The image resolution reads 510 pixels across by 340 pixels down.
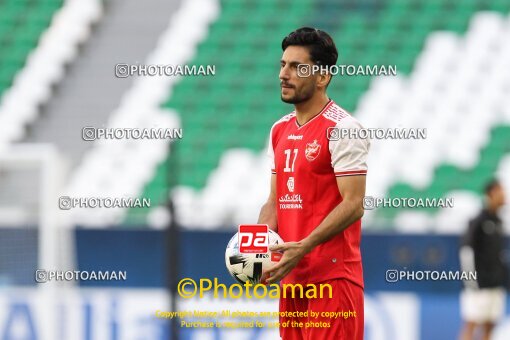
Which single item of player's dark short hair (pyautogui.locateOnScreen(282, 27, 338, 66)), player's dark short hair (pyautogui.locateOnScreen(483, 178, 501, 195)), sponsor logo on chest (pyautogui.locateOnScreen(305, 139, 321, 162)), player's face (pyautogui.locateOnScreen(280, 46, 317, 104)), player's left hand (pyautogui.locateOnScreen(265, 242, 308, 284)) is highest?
player's dark short hair (pyautogui.locateOnScreen(483, 178, 501, 195))

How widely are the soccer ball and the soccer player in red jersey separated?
99mm

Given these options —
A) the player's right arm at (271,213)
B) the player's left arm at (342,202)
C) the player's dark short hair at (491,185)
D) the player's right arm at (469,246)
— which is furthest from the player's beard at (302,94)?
the player's dark short hair at (491,185)

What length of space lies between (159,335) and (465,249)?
267cm

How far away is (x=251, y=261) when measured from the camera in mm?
4434

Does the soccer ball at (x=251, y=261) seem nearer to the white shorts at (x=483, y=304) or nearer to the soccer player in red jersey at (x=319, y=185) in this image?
the soccer player in red jersey at (x=319, y=185)

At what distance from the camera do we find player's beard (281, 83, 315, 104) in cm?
448

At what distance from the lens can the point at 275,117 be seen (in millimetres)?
11477

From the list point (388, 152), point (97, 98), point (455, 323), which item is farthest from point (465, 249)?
point (97, 98)

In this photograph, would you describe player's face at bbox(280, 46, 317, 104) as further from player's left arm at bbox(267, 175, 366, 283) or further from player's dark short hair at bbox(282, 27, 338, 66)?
player's left arm at bbox(267, 175, 366, 283)

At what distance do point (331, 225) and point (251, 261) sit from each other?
1.23 feet

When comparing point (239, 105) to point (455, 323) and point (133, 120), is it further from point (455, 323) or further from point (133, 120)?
point (455, 323)

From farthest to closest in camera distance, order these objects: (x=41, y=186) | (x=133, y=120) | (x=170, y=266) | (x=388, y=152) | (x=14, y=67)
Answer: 1. (x=14, y=67)
2. (x=133, y=120)
3. (x=388, y=152)
4. (x=41, y=186)
5. (x=170, y=266)

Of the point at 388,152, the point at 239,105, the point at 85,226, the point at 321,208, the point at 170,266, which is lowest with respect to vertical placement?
the point at 321,208

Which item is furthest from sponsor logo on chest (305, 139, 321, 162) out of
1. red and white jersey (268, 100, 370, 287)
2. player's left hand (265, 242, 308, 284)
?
player's left hand (265, 242, 308, 284)
